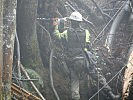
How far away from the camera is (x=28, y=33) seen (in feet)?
25.2

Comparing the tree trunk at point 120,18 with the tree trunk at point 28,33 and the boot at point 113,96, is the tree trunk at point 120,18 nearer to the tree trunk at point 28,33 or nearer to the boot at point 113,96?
the boot at point 113,96

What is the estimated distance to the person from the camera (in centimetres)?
→ 757

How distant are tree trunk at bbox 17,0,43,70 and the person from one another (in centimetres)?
82

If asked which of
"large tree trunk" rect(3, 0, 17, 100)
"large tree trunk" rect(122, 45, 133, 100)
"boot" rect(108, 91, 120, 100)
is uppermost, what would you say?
"large tree trunk" rect(3, 0, 17, 100)

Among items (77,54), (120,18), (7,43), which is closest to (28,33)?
(77,54)

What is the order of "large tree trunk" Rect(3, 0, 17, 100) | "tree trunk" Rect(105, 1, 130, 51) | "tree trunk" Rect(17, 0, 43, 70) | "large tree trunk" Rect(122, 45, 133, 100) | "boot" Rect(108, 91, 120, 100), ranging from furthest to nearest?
"tree trunk" Rect(105, 1, 130, 51)
"boot" Rect(108, 91, 120, 100)
"tree trunk" Rect(17, 0, 43, 70)
"large tree trunk" Rect(122, 45, 133, 100)
"large tree trunk" Rect(3, 0, 17, 100)

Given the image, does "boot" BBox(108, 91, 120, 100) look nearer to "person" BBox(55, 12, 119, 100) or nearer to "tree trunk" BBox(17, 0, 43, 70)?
"person" BBox(55, 12, 119, 100)

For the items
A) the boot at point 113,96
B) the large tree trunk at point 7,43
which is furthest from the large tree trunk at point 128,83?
the large tree trunk at point 7,43

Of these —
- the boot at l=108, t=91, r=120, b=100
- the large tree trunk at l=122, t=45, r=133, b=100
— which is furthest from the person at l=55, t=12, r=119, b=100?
the large tree trunk at l=122, t=45, r=133, b=100

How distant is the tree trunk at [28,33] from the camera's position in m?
7.49

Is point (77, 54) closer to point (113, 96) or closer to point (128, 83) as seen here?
point (113, 96)

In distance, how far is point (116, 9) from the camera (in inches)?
473

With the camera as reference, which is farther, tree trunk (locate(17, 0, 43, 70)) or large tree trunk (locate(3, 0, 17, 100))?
tree trunk (locate(17, 0, 43, 70))

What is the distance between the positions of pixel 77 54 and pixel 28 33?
1.44 meters
